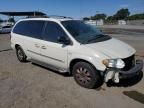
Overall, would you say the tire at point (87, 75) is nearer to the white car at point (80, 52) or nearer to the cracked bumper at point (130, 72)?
the white car at point (80, 52)

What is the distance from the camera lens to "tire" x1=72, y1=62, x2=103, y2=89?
569 cm

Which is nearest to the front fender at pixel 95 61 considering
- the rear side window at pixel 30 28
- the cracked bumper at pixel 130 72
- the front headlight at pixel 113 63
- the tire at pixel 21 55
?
the front headlight at pixel 113 63

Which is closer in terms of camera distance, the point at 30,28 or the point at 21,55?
the point at 30,28

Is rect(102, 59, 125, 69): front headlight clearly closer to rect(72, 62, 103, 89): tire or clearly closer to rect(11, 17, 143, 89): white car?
rect(11, 17, 143, 89): white car

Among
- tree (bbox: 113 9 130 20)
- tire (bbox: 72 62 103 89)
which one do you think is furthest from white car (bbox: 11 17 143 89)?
tree (bbox: 113 9 130 20)

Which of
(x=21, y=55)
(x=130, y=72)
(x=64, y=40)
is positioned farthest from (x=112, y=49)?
(x=21, y=55)

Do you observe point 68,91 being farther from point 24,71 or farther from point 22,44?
point 22,44

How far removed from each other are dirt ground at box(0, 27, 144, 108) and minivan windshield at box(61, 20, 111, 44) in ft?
4.24

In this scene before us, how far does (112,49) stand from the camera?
5.86 meters

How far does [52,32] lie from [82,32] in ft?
3.04

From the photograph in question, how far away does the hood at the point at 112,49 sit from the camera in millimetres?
5625

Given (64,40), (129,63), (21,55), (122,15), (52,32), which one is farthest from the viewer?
(122,15)

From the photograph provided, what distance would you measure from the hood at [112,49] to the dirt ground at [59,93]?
92 cm

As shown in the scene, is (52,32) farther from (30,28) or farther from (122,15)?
(122,15)
